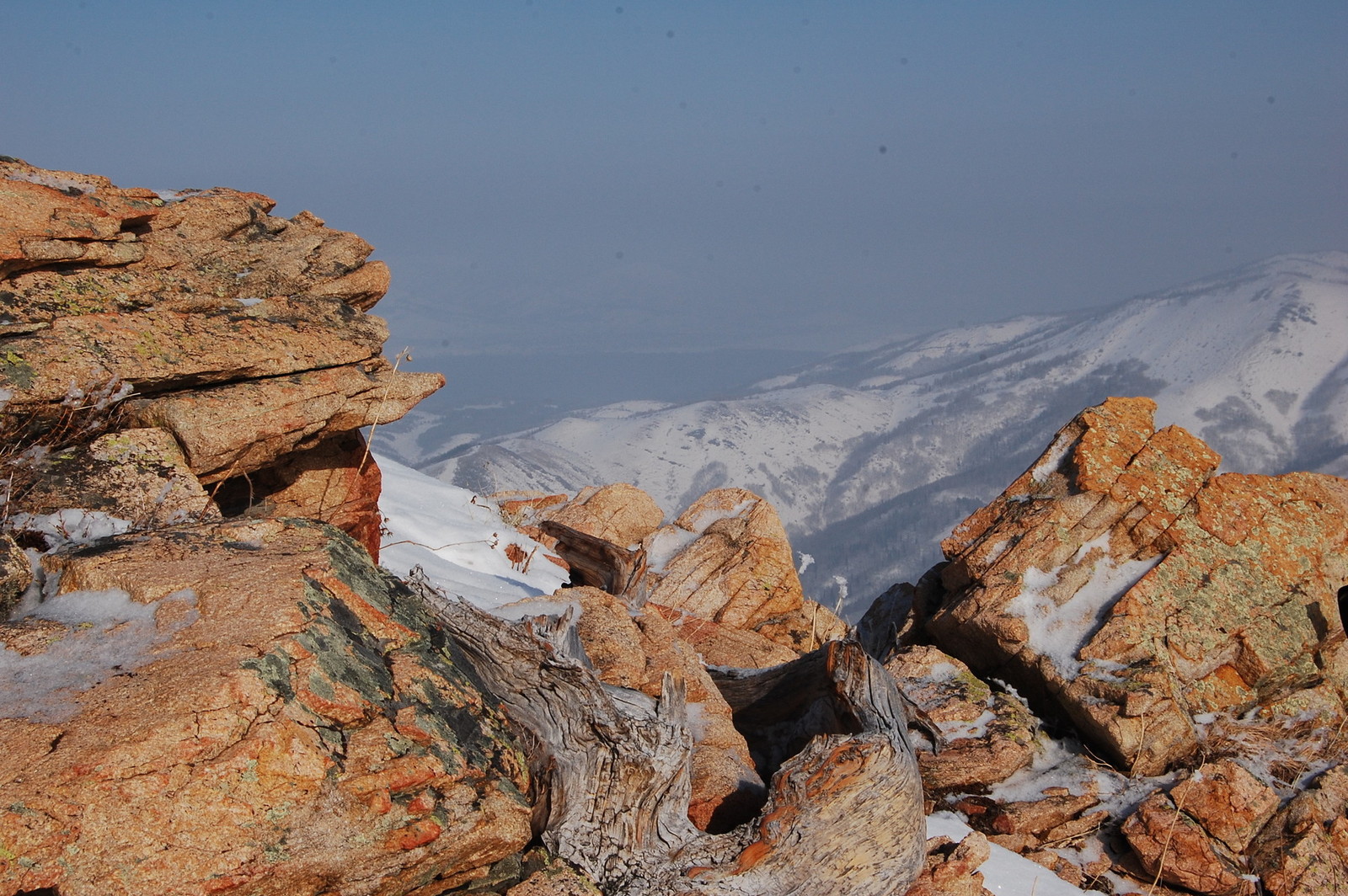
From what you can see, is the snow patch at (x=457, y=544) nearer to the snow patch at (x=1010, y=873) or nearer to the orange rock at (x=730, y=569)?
the orange rock at (x=730, y=569)

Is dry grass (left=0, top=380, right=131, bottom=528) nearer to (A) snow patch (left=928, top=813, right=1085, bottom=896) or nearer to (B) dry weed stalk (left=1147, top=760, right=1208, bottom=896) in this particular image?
(A) snow patch (left=928, top=813, right=1085, bottom=896)

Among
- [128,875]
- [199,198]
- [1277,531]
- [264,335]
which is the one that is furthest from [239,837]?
[1277,531]

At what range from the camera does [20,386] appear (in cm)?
776

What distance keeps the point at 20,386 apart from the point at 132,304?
1646 mm

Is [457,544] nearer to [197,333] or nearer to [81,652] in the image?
[197,333]

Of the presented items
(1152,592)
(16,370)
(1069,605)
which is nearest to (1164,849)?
(1069,605)

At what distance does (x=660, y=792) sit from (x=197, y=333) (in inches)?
256

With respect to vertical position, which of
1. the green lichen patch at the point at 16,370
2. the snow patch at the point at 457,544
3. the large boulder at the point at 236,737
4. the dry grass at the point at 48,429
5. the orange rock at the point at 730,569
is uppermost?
the green lichen patch at the point at 16,370

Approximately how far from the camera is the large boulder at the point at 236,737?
14.4 ft

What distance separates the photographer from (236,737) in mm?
4852

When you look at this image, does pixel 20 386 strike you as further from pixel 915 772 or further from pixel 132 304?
pixel 915 772

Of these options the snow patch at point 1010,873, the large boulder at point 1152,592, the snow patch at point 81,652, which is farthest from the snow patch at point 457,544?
the large boulder at point 1152,592

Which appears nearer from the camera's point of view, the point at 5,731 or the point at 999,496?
the point at 5,731

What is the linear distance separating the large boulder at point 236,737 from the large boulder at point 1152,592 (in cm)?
813
